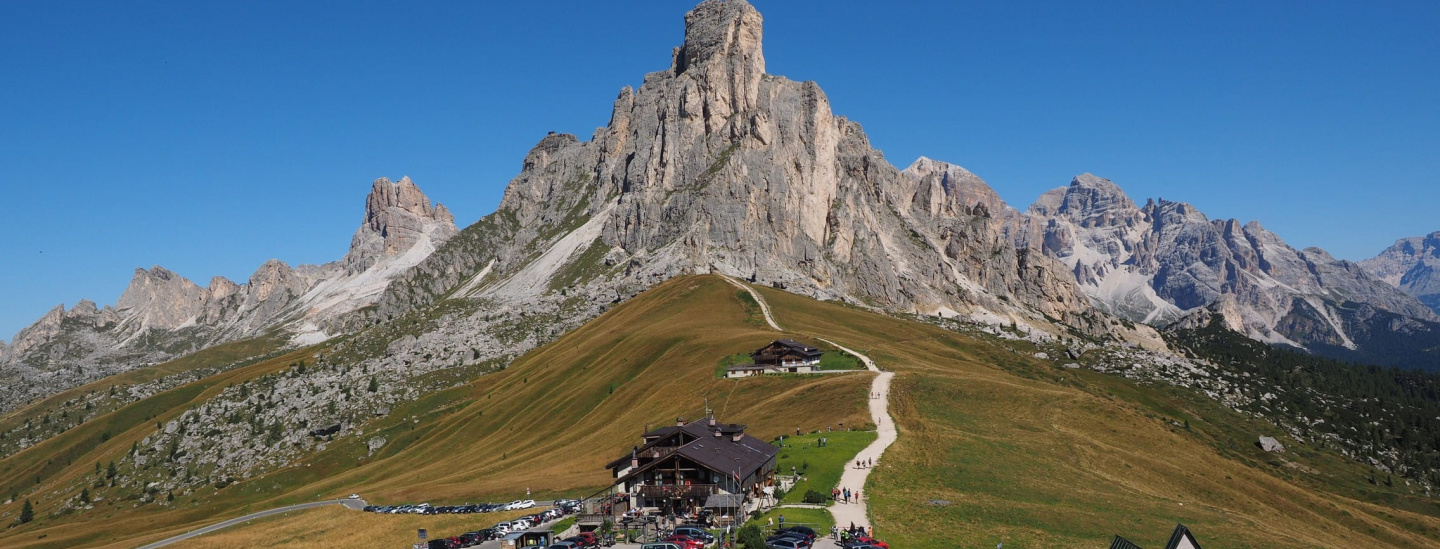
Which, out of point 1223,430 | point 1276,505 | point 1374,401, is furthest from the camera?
point 1374,401

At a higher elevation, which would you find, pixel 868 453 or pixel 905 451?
Answer: pixel 868 453

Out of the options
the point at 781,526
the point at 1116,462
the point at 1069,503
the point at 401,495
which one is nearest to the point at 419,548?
the point at 781,526

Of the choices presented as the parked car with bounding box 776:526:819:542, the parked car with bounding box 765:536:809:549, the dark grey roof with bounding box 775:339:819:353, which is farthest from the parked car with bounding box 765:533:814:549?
the dark grey roof with bounding box 775:339:819:353

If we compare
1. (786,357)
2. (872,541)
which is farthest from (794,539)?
(786,357)

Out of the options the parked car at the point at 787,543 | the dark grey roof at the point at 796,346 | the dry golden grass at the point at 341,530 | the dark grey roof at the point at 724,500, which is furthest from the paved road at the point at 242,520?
the parked car at the point at 787,543

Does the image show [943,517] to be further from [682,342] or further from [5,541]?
[5,541]

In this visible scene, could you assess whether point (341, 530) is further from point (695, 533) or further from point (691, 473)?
point (695, 533)

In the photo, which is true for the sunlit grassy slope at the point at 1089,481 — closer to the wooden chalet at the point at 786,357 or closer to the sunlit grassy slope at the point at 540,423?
the wooden chalet at the point at 786,357
